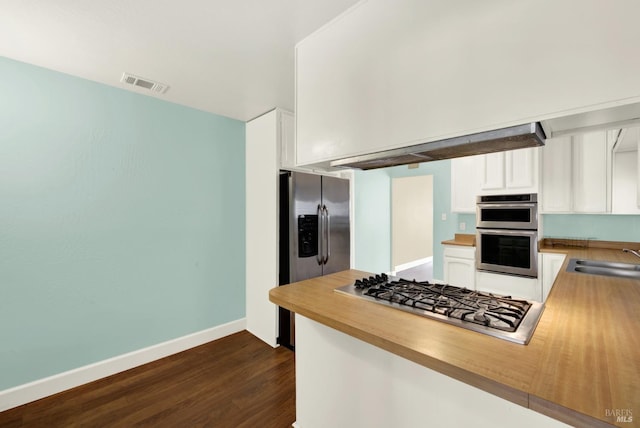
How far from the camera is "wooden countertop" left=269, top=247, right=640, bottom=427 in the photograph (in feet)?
2.19

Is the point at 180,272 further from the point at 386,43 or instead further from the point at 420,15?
the point at 420,15

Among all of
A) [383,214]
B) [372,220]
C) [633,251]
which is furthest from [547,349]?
[383,214]

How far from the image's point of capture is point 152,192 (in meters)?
2.65

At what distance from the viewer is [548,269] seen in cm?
275

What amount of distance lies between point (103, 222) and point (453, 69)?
283cm

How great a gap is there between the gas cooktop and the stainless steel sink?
1238 millimetres

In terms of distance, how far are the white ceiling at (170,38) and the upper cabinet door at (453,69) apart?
0.77ft

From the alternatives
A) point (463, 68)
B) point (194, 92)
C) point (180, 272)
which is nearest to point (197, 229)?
point (180, 272)

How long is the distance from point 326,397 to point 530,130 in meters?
1.59

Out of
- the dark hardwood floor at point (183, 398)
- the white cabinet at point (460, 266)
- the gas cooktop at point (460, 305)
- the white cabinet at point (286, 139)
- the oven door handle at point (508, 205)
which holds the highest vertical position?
the white cabinet at point (286, 139)

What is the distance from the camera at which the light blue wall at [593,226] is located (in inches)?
107

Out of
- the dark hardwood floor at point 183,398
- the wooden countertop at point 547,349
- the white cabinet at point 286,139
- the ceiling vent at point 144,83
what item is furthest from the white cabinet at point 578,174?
the ceiling vent at point 144,83

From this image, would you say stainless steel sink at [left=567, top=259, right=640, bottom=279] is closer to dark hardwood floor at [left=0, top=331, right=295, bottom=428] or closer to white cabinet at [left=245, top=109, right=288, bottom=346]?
dark hardwood floor at [left=0, top=331, right=295, bottom=428]

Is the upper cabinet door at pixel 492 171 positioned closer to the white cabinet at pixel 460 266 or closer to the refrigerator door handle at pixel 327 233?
the white cabinet at pixel 460 266
